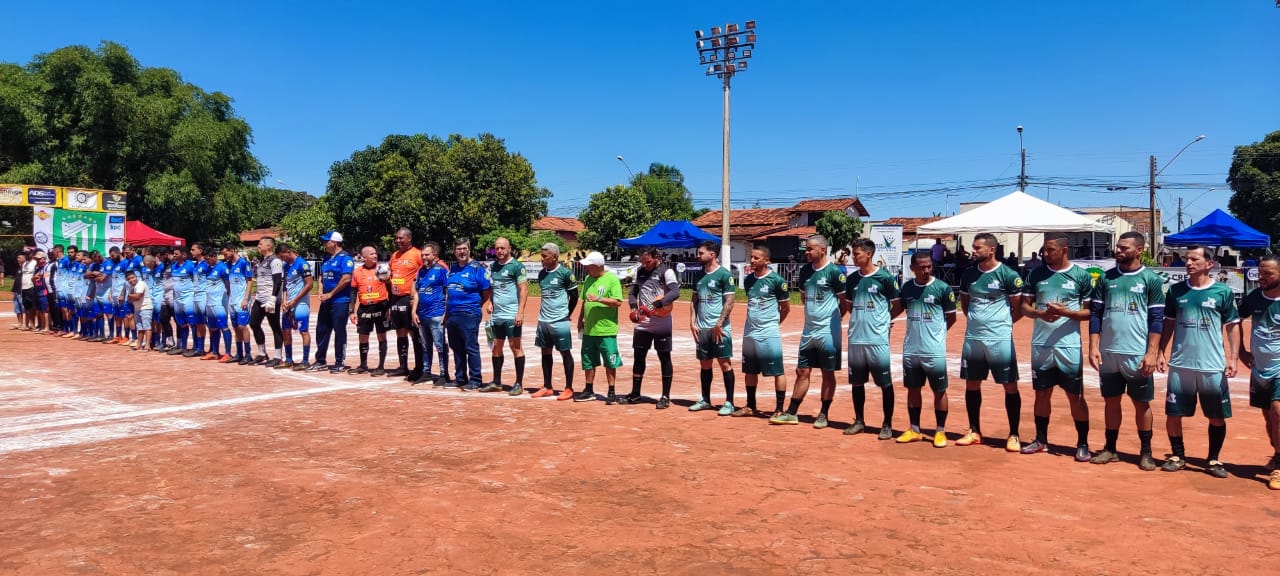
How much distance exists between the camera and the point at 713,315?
875 cm

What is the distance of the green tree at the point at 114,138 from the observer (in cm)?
3866

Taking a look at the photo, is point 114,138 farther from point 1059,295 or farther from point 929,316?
point 1059,295

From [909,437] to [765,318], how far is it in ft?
5.91

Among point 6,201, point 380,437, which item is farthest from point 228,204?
point 380,437

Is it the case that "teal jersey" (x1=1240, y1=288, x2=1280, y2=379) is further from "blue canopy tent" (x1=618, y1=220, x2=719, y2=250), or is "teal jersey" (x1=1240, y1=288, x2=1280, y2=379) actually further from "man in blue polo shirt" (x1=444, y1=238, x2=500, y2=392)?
"blue canopy tent" (x1=618, y1=220, x2=719, y2=250)

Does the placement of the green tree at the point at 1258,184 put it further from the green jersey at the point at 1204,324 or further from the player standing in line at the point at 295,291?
the player standing in line at the point at 295,291

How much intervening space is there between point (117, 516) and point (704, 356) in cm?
545

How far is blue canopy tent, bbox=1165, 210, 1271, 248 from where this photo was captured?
22891 mm

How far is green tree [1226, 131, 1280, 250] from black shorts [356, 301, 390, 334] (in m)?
56.9

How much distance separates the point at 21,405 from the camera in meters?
9.30

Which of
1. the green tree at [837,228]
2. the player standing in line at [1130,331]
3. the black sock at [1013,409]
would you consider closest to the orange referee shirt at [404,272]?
the black sock at [1013,409]

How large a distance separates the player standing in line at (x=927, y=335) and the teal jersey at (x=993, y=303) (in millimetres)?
182

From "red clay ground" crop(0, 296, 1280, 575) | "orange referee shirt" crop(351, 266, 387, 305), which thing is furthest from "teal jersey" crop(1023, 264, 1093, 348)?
"orange referee shirt" crop(351, 266, 387, 305)

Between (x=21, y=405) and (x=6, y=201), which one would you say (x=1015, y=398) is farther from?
(x=6, y=201)
